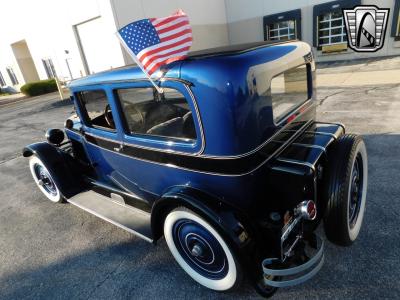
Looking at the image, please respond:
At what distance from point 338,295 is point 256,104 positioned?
1.64m

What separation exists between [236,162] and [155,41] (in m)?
1.05

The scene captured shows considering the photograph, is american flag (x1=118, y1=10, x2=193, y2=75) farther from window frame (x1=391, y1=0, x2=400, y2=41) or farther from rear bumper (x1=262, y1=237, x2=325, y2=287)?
window frame (x1=391, y1=0, x2=400, y2=41)

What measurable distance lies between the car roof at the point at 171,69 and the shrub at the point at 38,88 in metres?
19.2

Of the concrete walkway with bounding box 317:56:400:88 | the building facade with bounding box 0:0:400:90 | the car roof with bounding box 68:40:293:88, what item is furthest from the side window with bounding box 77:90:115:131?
the building facade with bounding box 0:0:400:90

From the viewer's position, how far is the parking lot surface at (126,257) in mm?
2332

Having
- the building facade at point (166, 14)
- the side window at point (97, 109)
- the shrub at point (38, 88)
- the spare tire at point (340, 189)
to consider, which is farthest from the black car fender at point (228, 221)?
the shrub at point (38, 88)

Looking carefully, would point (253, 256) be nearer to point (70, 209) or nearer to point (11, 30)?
point (70, 209)

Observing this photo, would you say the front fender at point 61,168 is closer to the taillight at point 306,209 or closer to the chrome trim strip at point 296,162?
the chrome trim strip at point 296,162

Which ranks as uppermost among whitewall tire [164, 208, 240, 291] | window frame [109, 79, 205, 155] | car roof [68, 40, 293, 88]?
car roof [68, 40, 293, 88]

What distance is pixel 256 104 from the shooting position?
197 centimetres

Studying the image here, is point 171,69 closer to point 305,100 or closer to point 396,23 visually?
point 305,100

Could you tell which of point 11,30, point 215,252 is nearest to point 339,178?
point 215,252

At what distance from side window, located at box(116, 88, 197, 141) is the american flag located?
0.26m

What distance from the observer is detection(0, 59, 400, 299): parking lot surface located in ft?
7.65
